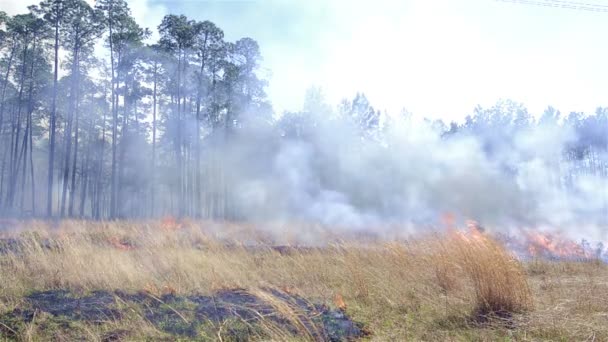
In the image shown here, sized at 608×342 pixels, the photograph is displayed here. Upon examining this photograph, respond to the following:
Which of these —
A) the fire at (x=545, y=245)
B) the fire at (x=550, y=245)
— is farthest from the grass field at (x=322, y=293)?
the fire at (x=550, y=245)

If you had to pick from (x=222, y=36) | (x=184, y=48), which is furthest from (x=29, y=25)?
(x=222, y=36)

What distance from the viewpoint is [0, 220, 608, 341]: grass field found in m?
3.66

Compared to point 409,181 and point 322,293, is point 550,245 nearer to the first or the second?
point 409,181

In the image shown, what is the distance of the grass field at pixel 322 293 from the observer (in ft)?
12.0

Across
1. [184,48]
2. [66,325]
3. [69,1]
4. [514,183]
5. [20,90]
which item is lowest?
[66,325]

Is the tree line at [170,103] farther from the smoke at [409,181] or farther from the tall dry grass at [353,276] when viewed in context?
the tall dry grass at [353,276]

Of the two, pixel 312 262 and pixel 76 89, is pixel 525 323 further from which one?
pixel 76 89

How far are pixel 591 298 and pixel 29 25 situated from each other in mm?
31280

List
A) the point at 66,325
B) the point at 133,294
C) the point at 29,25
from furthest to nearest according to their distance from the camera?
the point at 29,25, the point at 133,294, the point at 66,325

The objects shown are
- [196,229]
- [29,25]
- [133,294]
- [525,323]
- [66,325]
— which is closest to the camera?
[525,323]

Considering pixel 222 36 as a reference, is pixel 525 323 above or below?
below

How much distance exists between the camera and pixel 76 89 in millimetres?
26844

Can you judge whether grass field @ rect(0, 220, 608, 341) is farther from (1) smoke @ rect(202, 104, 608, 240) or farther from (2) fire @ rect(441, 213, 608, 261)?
(1) smoke @ rect(202, 104, 608, 240)

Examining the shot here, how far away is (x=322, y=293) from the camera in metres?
5.32
